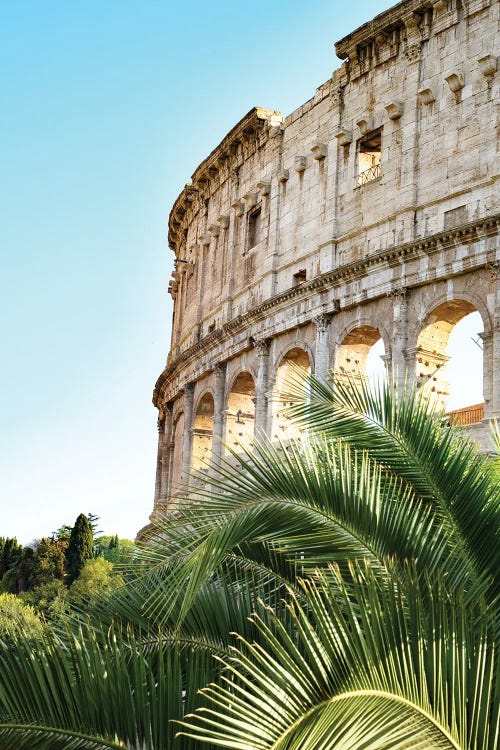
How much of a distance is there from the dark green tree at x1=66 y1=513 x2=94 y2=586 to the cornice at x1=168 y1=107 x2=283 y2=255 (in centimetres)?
2357

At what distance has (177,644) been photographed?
6320 millimetres

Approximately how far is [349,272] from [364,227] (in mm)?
1059

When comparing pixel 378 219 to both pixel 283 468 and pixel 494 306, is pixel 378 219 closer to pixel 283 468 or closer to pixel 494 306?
pixel 494 306

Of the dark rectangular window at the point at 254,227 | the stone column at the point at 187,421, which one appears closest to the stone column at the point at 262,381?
the dark rectangular window at the point at 254,227

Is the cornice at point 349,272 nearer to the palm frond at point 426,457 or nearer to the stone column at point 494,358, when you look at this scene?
the stone column at point 494,358

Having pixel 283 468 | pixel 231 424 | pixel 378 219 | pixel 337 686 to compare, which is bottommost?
pixel 337 686

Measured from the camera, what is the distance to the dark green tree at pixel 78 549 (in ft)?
182

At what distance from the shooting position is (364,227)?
76.5ft

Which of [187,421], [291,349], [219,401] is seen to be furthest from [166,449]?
[291,349]

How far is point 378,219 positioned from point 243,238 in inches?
258

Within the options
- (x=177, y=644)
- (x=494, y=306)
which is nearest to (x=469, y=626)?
(x=177, y=644)

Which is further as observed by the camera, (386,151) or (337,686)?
(386,151)

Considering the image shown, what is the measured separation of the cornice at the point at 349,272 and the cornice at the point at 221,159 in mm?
4885

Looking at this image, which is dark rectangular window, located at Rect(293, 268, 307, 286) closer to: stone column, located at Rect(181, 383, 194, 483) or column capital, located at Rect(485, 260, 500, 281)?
column capital, located at Rect(485, 260, 500, 281)
